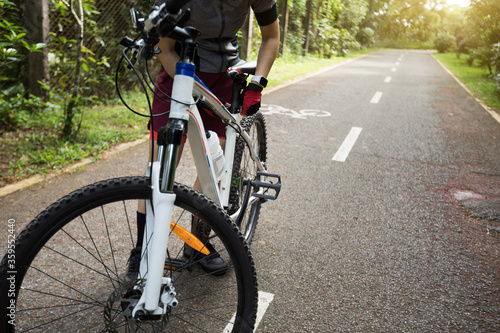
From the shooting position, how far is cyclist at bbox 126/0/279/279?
210 centimetres

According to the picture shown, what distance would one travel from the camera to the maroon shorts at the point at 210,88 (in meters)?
2.32

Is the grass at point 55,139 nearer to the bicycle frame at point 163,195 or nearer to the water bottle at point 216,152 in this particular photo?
the water bottle at point 216,152

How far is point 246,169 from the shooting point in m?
2.84

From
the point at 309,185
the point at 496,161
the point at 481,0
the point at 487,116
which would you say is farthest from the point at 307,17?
the point at 309,185

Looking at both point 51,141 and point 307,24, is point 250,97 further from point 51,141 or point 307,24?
point 307,24

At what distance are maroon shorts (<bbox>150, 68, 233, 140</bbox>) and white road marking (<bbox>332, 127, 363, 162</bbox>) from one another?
3157mm

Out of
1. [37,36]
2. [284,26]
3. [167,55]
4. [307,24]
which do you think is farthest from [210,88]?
[307,24]

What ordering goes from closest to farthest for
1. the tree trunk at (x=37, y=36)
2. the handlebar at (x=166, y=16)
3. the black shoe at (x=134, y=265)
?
the handlebar at (x=166, y=16) < the black shoe at (x=134, y=265) < the tree trunk at (x=37, y=36)

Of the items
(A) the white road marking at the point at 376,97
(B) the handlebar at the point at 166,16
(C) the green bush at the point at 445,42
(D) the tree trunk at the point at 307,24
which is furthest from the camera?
(C) the green bush at the point at 445,42

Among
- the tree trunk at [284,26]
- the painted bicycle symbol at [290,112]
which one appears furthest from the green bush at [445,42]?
the painted bicycle symbol at [290,112]

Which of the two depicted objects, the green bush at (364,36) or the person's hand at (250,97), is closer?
the person's hand at (250,97)

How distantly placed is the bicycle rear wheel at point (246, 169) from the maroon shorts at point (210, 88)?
0.58 feet

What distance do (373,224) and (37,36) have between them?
4.67m

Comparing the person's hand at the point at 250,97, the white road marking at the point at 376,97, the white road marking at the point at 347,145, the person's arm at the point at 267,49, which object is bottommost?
the white road marking at the point at 347,145
